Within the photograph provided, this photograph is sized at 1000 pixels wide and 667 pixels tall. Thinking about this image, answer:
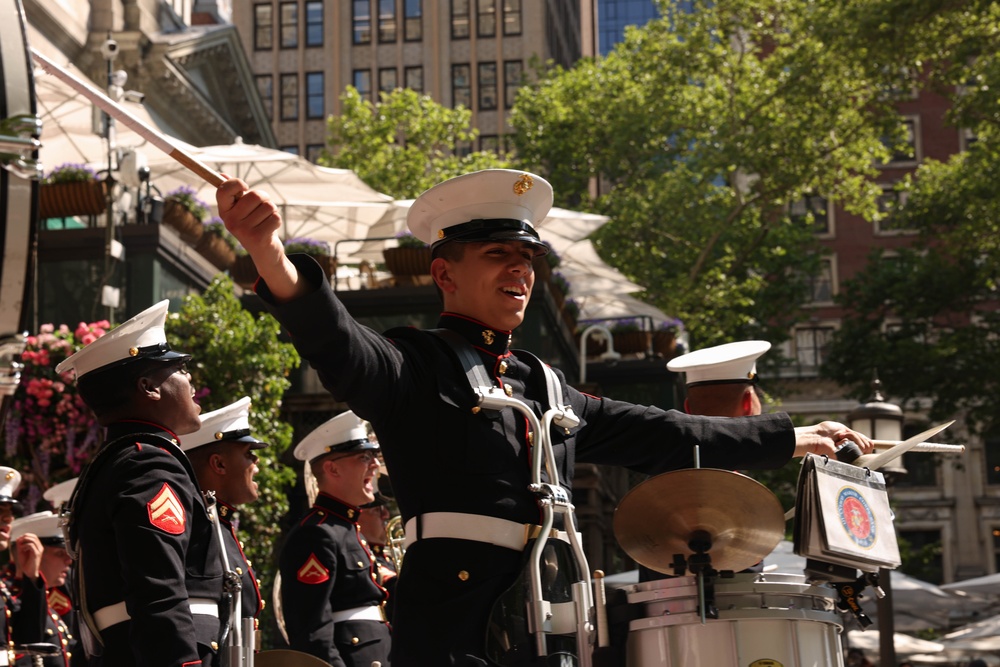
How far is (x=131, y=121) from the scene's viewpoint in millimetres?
3838

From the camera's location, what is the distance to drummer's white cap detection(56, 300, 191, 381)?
17.4 ft

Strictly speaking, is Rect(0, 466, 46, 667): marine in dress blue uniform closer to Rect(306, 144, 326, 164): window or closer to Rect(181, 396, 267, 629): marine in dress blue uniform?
Rect(181, 396, 267, 629): marine in dress blue uniform

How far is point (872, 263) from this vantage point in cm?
4472

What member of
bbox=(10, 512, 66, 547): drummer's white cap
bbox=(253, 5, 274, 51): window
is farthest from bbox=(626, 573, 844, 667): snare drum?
bbox=(253, 5, 274, 51): window

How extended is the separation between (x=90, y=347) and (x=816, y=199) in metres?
60.0

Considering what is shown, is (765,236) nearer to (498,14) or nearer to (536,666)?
(498,14)

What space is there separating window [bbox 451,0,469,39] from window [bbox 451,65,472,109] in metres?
1.57

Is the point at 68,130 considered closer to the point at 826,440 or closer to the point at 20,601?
the point at 20,601

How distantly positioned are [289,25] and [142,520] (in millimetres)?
71888

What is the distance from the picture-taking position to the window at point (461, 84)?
2842 inches

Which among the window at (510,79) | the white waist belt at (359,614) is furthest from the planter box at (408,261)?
the window at (510,79)

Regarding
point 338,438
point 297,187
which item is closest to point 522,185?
point 338,438

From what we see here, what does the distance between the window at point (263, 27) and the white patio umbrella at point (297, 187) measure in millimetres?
49203

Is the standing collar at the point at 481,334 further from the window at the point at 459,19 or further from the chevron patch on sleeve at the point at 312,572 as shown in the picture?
the window at the point at 459,19
